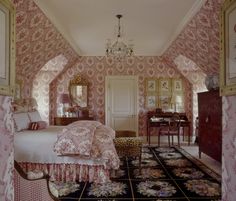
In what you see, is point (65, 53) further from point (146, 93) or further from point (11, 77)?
point (11, 77)

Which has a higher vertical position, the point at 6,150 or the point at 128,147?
the point at 6,150

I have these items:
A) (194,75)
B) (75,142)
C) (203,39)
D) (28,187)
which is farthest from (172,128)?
(28,187)

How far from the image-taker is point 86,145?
11.4 ft

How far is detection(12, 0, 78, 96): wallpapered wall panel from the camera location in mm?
3716

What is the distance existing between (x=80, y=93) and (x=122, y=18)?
359 centimetres

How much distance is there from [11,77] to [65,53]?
5.39 metres

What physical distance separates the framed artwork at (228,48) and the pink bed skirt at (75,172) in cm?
265

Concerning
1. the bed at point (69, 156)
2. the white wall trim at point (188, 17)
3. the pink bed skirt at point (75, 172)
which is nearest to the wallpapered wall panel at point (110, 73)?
the white wall trim at point (188, 17)

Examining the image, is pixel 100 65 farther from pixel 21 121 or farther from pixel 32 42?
pixel 21 121

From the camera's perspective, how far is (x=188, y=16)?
167 inches

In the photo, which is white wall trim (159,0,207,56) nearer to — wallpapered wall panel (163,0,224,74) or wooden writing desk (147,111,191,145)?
wallpapered wall panel (163,0,224,74)

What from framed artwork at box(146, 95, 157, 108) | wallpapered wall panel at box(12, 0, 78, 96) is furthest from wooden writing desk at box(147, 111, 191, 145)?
wallpapered wall panel at box(12, 0, 78, 96)

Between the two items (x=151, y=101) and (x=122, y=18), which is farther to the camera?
(x=151, y=101)

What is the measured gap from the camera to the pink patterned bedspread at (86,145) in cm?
349
